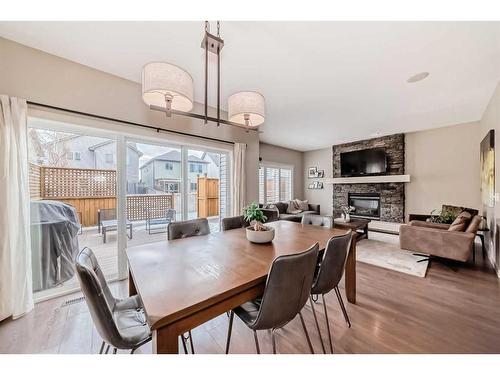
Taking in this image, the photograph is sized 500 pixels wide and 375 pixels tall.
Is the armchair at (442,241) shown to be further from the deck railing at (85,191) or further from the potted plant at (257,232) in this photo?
the deck railing at (85,191)

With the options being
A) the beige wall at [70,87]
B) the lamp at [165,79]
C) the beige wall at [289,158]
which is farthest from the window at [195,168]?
the beige wall at [289,158]

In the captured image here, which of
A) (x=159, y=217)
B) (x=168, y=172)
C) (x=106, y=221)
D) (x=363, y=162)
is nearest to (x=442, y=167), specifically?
(x=363, y=162)

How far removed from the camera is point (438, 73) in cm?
251

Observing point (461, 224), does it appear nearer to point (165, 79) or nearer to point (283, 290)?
point (283, 290)

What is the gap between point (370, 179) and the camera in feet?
19.4

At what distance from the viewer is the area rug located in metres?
2.99

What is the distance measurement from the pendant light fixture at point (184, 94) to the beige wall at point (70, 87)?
122 centimetres

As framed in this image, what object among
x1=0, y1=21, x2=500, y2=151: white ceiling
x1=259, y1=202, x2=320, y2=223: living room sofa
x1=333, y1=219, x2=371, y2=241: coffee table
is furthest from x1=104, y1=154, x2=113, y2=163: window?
x1=333, y1=219, x2=371, y2=241: coffee table

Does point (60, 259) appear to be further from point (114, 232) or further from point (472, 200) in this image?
point (472, 200)

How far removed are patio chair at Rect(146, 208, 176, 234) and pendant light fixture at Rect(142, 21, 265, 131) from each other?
6.14 feet

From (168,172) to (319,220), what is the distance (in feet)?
7.98

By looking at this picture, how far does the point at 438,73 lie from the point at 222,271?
3.46 metres

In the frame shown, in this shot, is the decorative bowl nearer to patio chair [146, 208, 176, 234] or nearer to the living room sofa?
patio chair [146, 208, 176, 234]

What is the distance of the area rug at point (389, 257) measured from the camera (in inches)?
118
